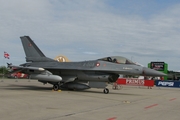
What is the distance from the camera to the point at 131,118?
22.1ft

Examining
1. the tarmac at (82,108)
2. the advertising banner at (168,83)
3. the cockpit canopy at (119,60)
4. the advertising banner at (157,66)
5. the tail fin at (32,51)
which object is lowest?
the tarmac at (82,108)

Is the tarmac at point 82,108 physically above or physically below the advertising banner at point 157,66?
below

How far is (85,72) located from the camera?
53.3ft

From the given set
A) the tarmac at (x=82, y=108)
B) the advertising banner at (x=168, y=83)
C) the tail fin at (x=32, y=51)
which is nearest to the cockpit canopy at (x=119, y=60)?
the tarmac at (x=82, y=108)

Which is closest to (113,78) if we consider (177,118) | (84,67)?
(84,67)

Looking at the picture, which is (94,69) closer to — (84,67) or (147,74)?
(84,67)

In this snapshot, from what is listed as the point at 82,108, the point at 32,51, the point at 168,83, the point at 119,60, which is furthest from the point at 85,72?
the point at 168,83

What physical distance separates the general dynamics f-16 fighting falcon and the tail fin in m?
0.63

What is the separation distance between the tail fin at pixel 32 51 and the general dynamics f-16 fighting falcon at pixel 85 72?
628 millimetres

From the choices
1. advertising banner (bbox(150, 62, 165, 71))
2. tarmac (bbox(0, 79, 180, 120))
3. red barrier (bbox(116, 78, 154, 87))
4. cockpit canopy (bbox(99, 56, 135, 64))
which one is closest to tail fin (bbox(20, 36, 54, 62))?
cockpit canopy (bbox(99, 56, 135, 64))

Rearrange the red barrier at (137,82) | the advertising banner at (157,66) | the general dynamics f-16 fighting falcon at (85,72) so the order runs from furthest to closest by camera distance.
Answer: the advertising banner at (157,66) → the red barrier at (137,82) → the general dynamics f-16 fighting falcon at (85,72)

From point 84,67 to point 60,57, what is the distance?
24.9 meters

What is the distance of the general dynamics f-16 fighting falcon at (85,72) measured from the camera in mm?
14898

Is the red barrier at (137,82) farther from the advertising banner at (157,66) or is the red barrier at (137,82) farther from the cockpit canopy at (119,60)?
the advertising banner at (157,66)
